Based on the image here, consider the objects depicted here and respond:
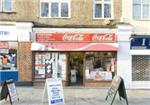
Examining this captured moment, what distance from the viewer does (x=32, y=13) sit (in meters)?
Result: 22.6

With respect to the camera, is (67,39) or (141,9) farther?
(141,9)

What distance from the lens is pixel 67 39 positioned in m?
22.4

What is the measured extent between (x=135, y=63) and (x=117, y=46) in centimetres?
154

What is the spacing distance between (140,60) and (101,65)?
2.25m

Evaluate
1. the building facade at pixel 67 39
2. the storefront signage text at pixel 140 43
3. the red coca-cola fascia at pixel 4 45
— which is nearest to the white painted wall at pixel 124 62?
the building facade at pixel 67 39

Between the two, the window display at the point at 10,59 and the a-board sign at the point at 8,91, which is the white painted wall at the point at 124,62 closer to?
the window display at the point at 10,59

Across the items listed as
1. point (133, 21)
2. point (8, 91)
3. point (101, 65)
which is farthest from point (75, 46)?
point (8, 91)

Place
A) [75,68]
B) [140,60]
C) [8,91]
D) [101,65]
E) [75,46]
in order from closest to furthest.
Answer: [8,91] < [75,46] < [140,60] < [101,65] < [75,68]

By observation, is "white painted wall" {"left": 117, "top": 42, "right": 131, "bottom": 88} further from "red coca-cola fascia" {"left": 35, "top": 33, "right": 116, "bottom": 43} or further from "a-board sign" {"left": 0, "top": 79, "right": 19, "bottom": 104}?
"a-board sign" {"left": 0, "top": 79, "right": 19, "bottom": 104}

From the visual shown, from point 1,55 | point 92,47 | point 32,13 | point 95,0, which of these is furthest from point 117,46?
point 1,55

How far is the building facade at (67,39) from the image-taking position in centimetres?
2228

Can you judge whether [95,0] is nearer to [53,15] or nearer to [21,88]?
[53,15]

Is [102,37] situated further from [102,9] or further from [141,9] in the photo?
[141,9]

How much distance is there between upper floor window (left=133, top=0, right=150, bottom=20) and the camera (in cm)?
2305
